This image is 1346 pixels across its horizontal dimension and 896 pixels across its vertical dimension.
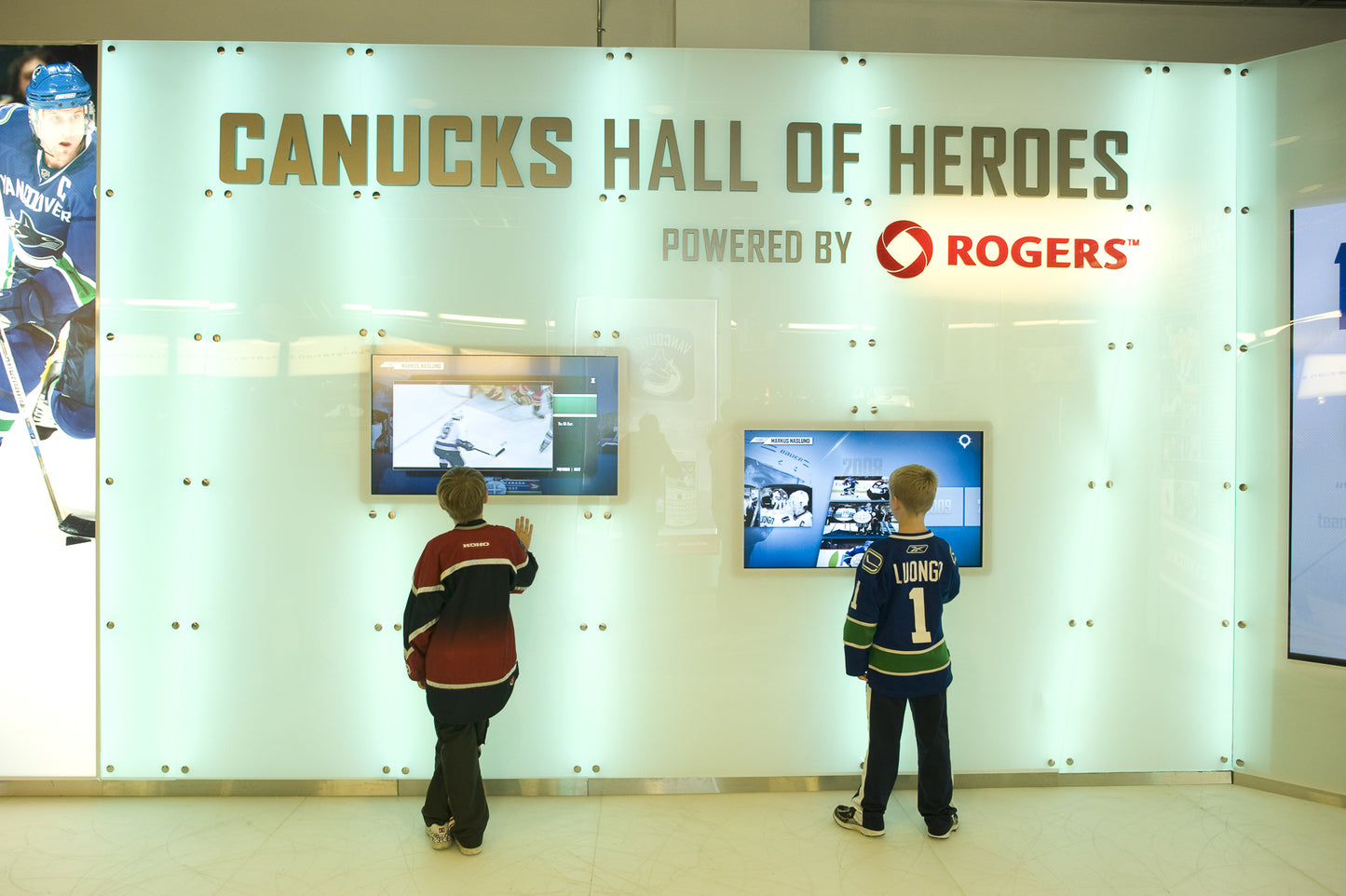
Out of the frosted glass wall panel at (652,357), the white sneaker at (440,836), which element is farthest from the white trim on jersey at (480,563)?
the white sneaker at (440,836)

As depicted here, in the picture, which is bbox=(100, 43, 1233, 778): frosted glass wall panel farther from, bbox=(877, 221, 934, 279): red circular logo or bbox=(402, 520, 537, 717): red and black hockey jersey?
bbox=(402, 520, 537, 717): red and black hockey jersey

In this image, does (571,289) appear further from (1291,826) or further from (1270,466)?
(1291,826)

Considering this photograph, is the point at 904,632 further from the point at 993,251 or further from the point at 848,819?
the point at 993,251

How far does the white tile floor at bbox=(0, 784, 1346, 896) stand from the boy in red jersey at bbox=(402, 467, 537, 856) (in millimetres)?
432

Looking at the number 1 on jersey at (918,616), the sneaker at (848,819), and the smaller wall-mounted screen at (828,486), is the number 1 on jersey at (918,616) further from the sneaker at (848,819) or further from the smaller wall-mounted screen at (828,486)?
→ the sneaker at (848,819)

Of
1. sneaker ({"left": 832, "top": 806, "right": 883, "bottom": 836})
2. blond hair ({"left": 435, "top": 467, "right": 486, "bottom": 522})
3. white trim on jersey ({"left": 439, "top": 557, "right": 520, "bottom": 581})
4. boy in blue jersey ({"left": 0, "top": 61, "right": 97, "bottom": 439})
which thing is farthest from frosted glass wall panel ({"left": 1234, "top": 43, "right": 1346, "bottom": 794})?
boy in blue jersey ({"left": 0, "top": 61, "right": 97, "bottom": 439})

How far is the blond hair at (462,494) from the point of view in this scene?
2.90 meters

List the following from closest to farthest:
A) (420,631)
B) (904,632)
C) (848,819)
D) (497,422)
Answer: (420,631)
(904,632)
(848,819)
(497,422)

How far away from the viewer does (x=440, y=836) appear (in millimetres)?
3092

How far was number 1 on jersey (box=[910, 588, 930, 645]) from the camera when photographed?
3.01 metres

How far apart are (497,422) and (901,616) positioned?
1882 mm

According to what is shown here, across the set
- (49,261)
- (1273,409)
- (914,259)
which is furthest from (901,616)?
(49,261)

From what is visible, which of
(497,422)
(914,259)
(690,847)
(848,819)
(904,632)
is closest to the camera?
(904,632)

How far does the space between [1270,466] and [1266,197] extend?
126cm
